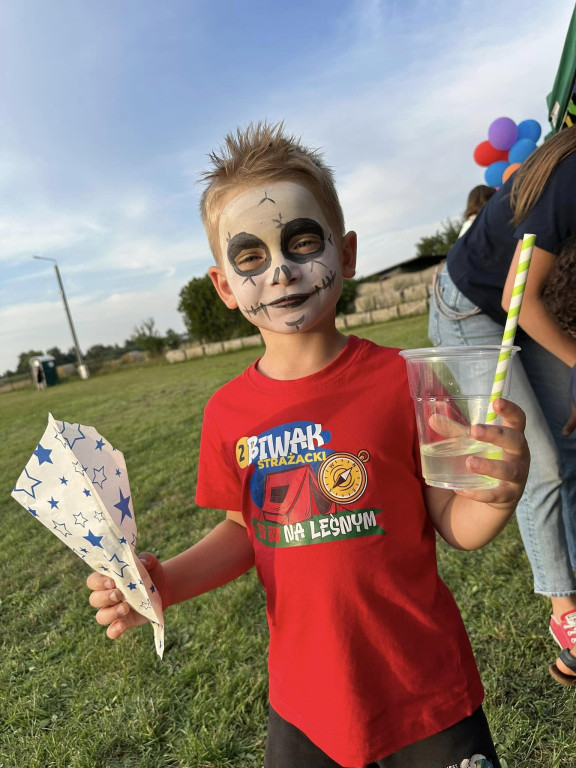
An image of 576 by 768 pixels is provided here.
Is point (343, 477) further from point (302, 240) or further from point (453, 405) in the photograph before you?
point (302, 240)

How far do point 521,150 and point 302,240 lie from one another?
5098 millimetres

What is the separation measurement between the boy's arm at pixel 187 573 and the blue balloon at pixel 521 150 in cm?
528

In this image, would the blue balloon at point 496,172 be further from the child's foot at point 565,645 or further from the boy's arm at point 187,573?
the boy's arm at point 187,573

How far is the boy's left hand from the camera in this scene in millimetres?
990

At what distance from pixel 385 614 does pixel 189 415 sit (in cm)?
858

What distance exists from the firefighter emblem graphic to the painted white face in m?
0.33

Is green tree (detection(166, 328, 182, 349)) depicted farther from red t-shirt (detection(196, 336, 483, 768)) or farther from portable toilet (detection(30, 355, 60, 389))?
red t-shirt (detection(196, 336, 483, 768))

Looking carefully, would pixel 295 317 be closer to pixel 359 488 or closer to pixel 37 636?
pixel 359 488

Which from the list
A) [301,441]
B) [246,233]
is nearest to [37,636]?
[301,441]

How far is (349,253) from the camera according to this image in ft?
5.00

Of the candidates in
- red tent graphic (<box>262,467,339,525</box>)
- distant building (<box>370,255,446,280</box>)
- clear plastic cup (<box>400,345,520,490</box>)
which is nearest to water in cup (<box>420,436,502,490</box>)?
clear plastic cup (<box>400,345,520,490</box>)

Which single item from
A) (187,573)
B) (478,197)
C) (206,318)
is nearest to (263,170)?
(187,573)

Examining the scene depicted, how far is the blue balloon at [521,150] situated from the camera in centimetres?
546

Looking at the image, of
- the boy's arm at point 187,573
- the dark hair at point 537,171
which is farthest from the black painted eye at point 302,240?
the dark hair at point 537,171
